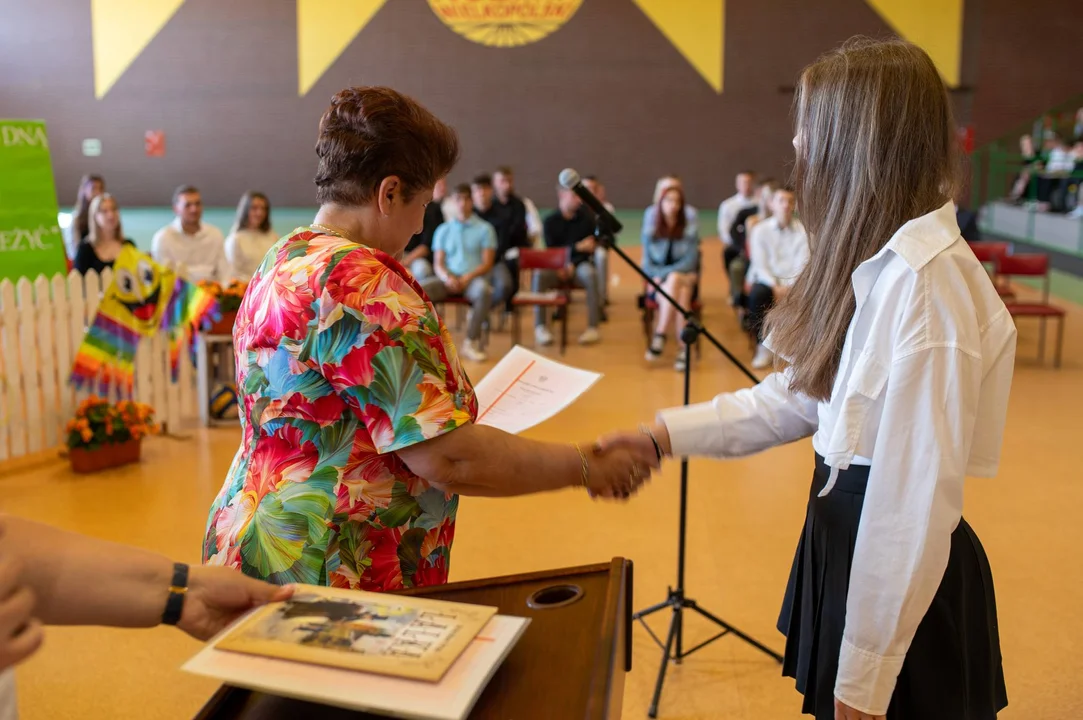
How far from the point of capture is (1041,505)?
14.3 feet

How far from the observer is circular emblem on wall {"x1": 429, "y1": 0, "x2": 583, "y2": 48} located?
16.0 metres

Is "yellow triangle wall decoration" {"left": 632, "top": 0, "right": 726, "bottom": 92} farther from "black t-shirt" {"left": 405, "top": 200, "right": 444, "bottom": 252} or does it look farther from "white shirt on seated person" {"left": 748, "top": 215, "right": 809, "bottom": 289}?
"white shirt on seated person" {"left": 748, "top": 215, "right": 809, "bottom": 289}

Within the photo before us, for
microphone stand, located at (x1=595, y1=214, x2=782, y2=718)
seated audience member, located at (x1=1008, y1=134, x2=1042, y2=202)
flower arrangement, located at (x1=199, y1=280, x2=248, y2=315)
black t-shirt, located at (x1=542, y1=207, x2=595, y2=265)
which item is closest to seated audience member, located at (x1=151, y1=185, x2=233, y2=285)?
flower arrangement, located at (x1=199, y1=280, x2=248, y2=315)

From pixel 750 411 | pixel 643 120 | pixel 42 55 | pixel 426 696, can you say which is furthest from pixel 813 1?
pixel 426 696

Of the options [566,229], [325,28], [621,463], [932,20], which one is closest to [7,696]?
[621,463]

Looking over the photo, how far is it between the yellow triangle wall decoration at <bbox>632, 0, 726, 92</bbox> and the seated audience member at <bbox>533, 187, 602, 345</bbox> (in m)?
7.72

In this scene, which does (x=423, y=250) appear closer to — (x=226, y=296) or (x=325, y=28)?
(x=226, y=296)

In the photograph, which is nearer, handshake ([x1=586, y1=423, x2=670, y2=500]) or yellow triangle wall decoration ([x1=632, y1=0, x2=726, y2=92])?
handshake ([x1=586, y1=423, x2=670, y2=500])

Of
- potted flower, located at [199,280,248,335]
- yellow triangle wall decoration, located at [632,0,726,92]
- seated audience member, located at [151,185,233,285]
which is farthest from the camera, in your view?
yellow triangle wall decoration, located at [632,0,726,92]

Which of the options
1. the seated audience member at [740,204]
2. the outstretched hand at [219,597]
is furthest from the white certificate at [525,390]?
the seated audience member at [740,204]

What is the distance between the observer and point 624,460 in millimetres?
1845

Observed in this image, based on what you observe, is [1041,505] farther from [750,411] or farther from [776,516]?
[750,411]

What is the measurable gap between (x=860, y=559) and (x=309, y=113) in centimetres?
1649

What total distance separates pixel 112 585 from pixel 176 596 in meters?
0.07
